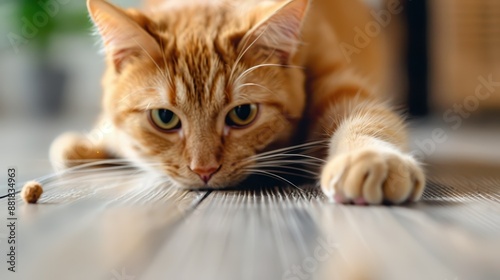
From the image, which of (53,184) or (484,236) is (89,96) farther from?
(484,236)

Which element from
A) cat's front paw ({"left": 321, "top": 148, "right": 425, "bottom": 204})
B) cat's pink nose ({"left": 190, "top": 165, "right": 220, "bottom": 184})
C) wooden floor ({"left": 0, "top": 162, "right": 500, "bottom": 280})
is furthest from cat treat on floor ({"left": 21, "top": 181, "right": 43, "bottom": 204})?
cat's front paw ({"left": 321, "top": 148, "right": 425, "bottom": 204})

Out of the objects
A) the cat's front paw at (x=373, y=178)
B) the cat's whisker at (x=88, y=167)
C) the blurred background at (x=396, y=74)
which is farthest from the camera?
the blurred background at (x=396, y=74)

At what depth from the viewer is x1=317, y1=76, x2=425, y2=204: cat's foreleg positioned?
33.0 inches

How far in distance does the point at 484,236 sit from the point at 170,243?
1.38 feet

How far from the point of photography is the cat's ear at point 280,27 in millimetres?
1058

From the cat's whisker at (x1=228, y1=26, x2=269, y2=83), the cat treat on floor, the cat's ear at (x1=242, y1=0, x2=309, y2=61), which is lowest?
the cat treat on floor

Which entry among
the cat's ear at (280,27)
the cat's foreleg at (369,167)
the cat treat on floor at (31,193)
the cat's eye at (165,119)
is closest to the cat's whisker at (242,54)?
the cat's ear at (280,27)

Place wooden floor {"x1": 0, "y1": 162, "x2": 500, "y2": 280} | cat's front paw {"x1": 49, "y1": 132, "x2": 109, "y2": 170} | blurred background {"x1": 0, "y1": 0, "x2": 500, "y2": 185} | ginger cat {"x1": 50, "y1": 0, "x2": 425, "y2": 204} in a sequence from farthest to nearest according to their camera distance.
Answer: blurred background {"x1": 0, "y1": 0, "x2": 500, "y2": 185} < cat's front paw {"x1": 49, "y1": 132, "x2": 109, "y2": 170} < ginger cat {"x1": 50, "y1": 0, "x2": 425, "y2": 204} < wooden floor {"x1": 0, "y1": 162, "x2": 500, "y2": 280}

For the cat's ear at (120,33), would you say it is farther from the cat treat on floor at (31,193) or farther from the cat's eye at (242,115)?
the cat treat on floor at (31,193)

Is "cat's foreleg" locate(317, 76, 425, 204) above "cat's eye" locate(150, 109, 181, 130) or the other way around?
the other way around

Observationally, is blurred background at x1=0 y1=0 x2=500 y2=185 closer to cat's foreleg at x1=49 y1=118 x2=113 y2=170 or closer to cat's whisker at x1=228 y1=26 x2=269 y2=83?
cat's foreleg at x1=49 y1=118 x2=113 y2=170

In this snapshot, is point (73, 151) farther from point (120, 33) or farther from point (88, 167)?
point (120, 33)

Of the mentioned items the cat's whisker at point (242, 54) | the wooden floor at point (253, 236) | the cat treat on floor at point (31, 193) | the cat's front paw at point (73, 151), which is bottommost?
the wooden floor at point (253, 236)

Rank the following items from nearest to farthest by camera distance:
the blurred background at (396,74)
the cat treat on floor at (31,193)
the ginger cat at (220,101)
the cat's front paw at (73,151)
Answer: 1. the cat treat on floor at (31,193)
2. the ginger cat at (220,101)
3. the cat's front paw at (73,151)
4. the blurred background at (396,74)
